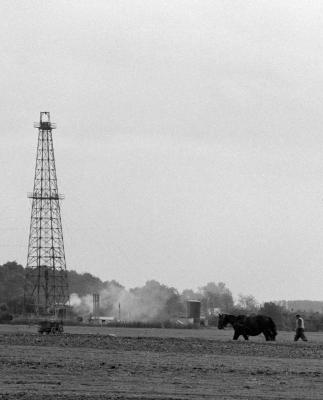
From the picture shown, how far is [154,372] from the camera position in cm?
3312

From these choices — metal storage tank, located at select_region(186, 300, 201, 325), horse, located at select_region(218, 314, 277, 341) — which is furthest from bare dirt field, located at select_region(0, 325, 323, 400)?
metal storage tank, located at select_region(186, 300, 201, 325)

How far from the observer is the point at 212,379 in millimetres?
31516

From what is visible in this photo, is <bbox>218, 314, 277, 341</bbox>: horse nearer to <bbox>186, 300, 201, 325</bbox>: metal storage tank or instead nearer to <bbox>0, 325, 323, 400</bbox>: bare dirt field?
<bbox>0, 325, 323, 400</bbox>: bare dirt field

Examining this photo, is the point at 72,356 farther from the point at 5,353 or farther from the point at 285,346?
the point at 285,346

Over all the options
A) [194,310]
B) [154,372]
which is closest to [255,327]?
[154,372]

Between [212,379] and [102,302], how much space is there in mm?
133813

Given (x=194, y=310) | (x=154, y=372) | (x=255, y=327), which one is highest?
(x=194, y=310)

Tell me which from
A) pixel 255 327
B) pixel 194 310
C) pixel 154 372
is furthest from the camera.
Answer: pixel 194 310

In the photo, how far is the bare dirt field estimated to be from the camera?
2777 cm

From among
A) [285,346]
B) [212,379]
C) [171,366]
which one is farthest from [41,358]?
[285,346]

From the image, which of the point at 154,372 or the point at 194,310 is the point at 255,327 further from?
the point at 194,310

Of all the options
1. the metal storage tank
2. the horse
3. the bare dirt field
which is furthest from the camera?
the metal storage tank

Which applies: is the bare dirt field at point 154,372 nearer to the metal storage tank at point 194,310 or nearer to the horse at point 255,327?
the horse at point 255,327

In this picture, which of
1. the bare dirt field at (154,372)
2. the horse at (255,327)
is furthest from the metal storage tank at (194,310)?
the bare dirt field at (154,372)
